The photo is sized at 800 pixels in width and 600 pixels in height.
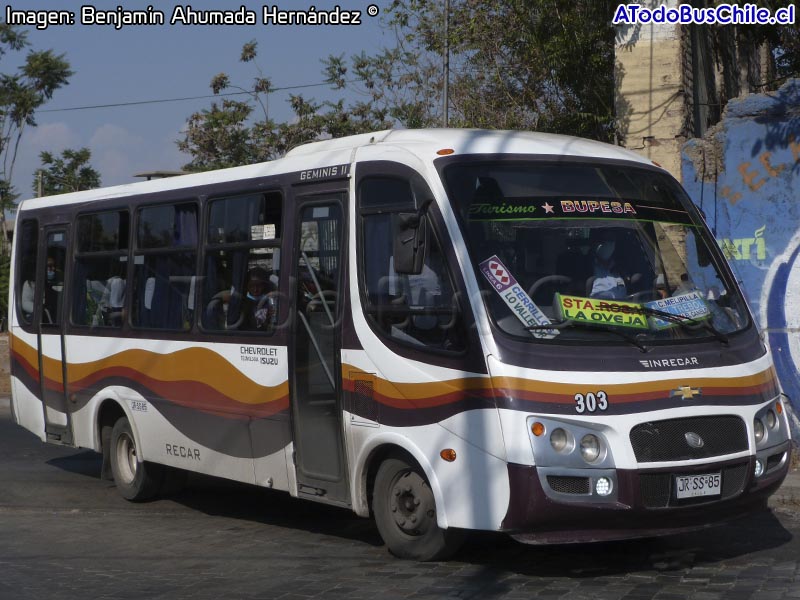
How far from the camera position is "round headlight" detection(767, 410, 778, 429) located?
23.0 feet

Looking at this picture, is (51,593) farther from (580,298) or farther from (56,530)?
(580,298)

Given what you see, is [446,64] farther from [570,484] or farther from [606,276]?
[570,484]

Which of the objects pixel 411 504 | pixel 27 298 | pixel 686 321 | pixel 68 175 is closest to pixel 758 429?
pixel 686 321

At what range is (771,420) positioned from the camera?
705cm

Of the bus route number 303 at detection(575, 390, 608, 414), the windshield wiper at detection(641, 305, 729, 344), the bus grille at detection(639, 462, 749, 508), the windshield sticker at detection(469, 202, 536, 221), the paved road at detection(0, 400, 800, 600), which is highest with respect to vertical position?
the windshield sticker at detection(469, 202, 536, 221)

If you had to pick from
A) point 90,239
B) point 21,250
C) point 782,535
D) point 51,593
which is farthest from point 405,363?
point 21,250

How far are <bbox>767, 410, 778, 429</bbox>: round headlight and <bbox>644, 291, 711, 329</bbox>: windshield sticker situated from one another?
0.69 m

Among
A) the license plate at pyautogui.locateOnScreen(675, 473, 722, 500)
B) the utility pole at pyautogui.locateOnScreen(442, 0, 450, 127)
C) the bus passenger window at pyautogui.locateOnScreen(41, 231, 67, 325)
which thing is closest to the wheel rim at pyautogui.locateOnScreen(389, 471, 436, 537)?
the license plate at pyautogui.locateOnScreen(675, 473, 722, 500)

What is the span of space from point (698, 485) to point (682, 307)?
3.69ft

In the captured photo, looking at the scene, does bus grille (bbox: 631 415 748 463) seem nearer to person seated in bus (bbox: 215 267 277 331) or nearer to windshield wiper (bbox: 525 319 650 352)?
windshield wiper (bbox: 525 319 650 352)

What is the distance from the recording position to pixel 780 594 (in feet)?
20.9

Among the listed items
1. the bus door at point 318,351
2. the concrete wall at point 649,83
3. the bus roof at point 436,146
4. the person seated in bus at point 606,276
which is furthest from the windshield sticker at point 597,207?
the concrete wall at point 649,83

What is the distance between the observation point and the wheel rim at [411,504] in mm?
7051

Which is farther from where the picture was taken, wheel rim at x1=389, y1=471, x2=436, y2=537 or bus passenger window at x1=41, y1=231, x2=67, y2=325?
bus passenger window at x1=41, y1=231, x2=67, y2=325
